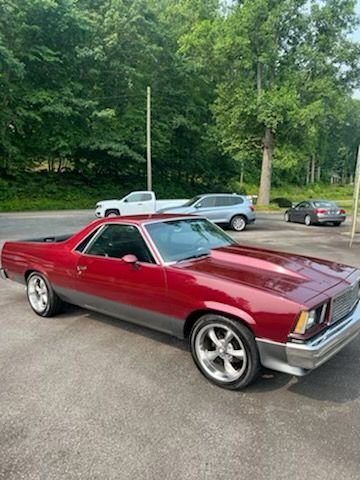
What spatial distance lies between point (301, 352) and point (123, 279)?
1.92 metres

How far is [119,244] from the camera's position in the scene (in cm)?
422

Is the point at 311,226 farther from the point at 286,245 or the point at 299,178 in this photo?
the point at 299,178

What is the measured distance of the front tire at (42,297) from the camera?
490 cm

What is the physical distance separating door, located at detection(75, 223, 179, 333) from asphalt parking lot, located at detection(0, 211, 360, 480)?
0.42 meters

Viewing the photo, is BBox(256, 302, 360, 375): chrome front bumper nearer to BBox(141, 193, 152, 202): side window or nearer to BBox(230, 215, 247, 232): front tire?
BBox(230, 215, 247, 232): front tire

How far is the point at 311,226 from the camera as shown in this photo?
58.9ft

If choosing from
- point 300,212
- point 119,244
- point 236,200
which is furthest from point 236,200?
point 119,244

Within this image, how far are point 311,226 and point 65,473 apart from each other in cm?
1725

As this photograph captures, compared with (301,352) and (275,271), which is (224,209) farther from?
(301,352)

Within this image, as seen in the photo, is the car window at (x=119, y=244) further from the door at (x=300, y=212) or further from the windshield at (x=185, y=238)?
the door at (x=300, y=212)

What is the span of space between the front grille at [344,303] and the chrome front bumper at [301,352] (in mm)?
148

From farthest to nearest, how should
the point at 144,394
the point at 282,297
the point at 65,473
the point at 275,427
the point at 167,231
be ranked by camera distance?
the point at 167,231, the point at 144,394, the point at 282,297, the point at 275,427, the point at 65,473

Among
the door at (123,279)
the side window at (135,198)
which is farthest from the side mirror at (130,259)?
the side window at (135,198)

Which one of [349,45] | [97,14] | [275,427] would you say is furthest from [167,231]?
[97,14]
